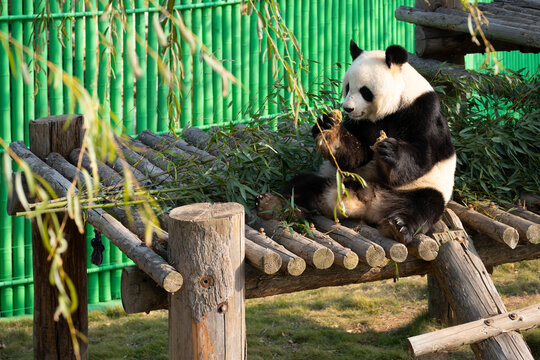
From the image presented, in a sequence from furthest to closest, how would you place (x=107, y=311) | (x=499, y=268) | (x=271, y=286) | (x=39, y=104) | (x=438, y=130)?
(x=499, y=268) < (x=107, y=311) < (x=39, y=104) < (x=438, y=130) < (x=271, y=286)

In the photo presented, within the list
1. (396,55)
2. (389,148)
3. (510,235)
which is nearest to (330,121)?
(389,148)

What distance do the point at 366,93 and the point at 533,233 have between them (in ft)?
3.27

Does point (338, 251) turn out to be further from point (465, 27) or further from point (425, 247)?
point (465, 27)

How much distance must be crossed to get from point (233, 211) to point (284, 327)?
8.85 ft

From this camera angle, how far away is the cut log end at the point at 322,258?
2.90m

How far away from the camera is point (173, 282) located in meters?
2.63

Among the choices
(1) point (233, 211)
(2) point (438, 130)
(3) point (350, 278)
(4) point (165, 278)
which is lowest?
(3) point (350, 278)

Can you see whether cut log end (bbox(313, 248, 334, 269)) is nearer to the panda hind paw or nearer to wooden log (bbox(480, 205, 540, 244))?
the panda hind paw

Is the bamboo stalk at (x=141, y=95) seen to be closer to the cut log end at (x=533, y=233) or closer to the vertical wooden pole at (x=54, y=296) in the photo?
the vertical wooden pole at (x=54, y=296)

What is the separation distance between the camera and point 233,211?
279cm

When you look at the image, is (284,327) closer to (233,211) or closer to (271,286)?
(271,286)

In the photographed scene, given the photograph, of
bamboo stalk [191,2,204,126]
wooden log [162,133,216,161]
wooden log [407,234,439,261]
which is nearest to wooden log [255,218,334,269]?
wooden log [407,234,439,261]

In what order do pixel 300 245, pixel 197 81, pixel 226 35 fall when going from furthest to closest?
pixel 226 35 → pixel 197 81 → pixel 300 245

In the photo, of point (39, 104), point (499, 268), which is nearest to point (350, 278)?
point (39, 104)
